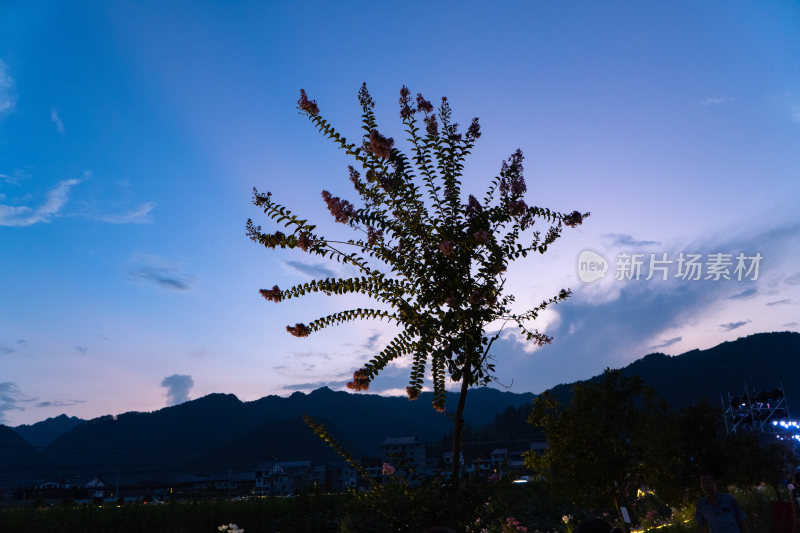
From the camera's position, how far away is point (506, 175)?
4.65m

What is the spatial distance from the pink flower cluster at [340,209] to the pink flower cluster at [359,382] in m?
1.18

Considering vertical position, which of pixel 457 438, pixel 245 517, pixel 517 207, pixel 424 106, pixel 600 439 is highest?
pixel 424 106

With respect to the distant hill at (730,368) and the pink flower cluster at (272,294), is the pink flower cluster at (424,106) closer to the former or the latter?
the pink flower cluster at (272,294)

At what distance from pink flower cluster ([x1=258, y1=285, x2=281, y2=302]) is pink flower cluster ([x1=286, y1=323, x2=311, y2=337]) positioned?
0.84 ft

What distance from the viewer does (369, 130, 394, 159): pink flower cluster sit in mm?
3850

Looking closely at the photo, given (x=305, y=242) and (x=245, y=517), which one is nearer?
(x=305, y=242)

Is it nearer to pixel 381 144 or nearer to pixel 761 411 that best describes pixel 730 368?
pixel 761 411

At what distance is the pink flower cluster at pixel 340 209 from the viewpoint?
4312mm

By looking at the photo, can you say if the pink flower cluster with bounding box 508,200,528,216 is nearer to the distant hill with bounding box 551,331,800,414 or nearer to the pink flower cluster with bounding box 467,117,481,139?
the pink flower cluster with bounding box 467,117,481,139

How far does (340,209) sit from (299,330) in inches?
40.6

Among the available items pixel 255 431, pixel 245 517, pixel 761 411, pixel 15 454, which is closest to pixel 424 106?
pixel 245 517

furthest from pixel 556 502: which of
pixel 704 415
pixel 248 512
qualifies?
pixel 248 512

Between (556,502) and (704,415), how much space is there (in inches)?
603

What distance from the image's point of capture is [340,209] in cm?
432
